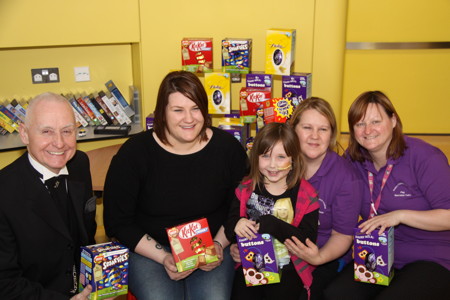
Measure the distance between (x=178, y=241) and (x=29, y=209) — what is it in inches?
25.2

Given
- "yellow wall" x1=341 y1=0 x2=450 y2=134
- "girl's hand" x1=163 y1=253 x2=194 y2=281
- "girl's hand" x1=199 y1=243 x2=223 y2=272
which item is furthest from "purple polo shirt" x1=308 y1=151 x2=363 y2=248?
"yellow wall" x1=341 y1=0 x2=450 y2=134

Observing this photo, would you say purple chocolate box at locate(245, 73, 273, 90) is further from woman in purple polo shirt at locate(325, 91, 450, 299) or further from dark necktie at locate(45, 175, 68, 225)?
dark necktie at locate(45, 175, 68, 225)

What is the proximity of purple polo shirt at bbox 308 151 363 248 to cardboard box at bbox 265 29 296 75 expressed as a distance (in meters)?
1.23

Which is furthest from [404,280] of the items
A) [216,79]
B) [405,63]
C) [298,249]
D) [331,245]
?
[405,63]

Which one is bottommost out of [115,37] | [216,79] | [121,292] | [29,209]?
[121,292]

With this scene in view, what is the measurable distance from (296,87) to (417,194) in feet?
4.37

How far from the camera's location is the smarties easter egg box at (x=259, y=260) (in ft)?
7.30

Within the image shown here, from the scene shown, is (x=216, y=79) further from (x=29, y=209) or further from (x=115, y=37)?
(x=29, y=209)

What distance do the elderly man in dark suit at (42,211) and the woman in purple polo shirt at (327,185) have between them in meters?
1.08

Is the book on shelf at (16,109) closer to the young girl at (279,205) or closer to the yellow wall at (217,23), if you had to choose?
the yellow wall at (217,23)

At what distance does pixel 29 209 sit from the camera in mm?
2084

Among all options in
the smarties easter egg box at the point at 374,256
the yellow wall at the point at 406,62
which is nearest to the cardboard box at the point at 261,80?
the smarties easter egg box at the point at 374,256

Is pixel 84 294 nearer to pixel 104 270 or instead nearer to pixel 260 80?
pixel 104 270

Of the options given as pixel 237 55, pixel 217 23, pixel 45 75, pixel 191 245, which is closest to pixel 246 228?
pixel 191 245
